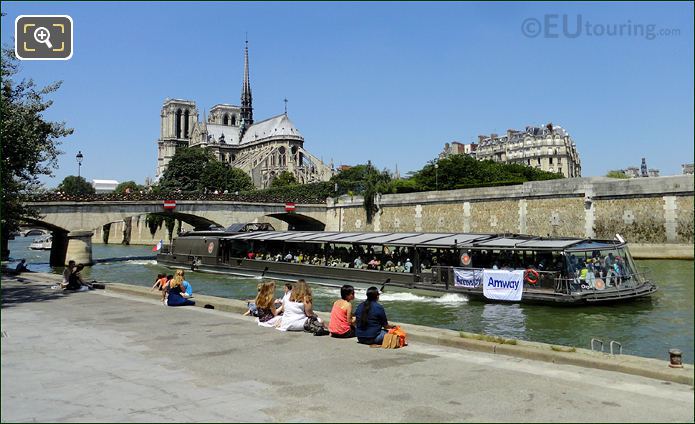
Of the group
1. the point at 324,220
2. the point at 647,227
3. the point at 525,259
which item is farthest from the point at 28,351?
the point at 324,220

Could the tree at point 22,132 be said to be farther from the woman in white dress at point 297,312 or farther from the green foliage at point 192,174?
the green foliage at point 192,174

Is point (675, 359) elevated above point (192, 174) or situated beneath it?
situated beneath

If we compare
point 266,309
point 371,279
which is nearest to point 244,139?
point 371,279

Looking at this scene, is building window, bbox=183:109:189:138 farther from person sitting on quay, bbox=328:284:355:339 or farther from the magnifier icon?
the magnifier icon

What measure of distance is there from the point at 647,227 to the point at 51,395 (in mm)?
40566

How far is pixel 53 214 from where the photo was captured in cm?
4728

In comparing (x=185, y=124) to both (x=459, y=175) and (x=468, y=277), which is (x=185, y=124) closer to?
(x=459, y=175)

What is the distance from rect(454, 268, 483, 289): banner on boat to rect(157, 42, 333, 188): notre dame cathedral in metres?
108

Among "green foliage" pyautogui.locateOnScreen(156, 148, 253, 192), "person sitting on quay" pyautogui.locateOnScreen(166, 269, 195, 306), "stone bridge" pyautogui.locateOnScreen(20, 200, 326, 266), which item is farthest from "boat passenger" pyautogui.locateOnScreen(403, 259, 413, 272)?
"green foliage" pyautogui.locateOnScreen(156, 148, 253, 192)

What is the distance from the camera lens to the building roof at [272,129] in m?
152

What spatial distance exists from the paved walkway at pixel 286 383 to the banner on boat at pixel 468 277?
12.0m

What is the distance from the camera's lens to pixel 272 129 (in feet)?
515

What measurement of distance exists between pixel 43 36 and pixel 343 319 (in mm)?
6734

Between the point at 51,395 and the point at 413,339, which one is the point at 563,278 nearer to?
the point at 413,339
